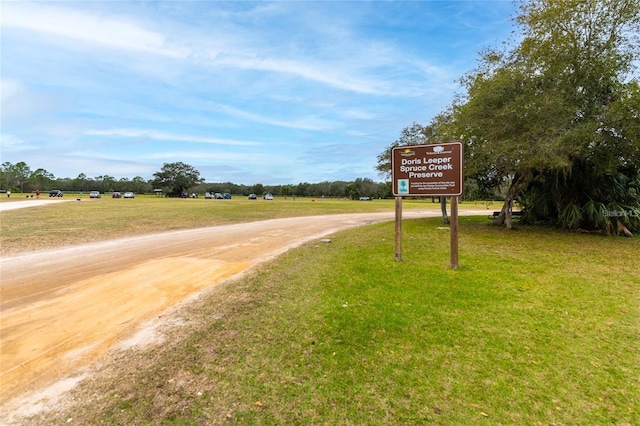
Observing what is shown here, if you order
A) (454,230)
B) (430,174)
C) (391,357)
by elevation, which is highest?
(430,174)

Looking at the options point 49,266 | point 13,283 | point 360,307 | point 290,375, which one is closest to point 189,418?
point 290,375

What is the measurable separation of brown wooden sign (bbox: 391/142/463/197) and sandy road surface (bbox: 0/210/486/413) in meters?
3.86

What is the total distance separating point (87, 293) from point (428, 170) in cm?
669

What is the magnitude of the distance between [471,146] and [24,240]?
49.6 ft

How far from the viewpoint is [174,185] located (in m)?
80.4

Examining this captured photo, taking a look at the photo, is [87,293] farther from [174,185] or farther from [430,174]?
[174,185]

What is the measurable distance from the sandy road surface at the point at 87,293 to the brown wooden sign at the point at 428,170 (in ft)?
12.7

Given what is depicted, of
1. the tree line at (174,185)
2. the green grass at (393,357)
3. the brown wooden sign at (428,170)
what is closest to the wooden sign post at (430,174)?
the brown wooden sign at (428,170)

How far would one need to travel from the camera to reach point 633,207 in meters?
11.4

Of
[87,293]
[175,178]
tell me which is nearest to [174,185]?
[175,178]

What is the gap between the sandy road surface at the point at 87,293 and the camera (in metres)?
3.13

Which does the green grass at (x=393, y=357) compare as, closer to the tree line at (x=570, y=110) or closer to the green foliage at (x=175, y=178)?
the tree line at (x=570, y=110)

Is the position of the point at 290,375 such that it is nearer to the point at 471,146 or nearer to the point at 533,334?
the point at 533,334

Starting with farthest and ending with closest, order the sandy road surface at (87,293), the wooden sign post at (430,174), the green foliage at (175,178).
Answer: the green foliage at (175,178) < the wooden sign post at (430,174) < the sandy road surface at (87,293)
